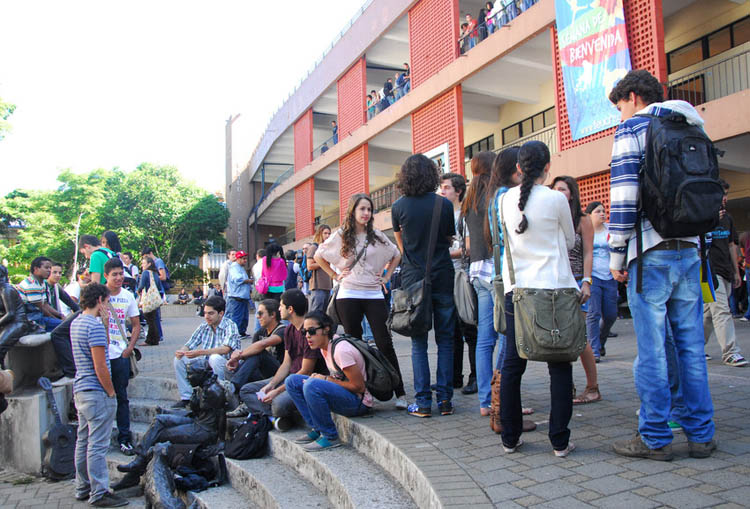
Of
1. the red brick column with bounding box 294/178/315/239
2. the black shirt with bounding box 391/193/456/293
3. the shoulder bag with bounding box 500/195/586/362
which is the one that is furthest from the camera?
Result: the red brick column with bounding box 294/178/315/239

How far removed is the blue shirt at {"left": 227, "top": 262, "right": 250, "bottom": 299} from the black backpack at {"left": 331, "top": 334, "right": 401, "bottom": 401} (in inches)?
218

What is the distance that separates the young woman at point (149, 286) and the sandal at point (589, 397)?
848 cm

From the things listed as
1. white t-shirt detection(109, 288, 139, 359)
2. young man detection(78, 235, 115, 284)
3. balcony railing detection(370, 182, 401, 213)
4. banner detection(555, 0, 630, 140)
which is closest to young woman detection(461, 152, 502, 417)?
white t-shirt detection(109, 288, 139, 359)

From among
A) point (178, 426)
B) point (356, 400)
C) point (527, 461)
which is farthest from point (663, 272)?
point (178, 426)

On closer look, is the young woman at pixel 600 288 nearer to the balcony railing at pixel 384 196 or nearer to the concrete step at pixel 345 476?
the concrete step at pixel 345 476

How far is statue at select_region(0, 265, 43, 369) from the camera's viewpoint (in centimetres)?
680

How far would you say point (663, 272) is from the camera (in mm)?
3117

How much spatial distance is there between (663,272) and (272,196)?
35208mm

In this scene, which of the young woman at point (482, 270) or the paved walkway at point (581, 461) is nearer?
the paved walkway at point (581, 461)

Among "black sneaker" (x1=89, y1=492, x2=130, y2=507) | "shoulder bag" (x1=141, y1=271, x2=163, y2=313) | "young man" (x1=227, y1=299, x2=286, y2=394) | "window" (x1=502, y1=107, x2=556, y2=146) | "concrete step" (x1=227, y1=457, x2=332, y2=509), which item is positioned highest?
"window" (x1=502, y1=107, x2=556, y2=146)

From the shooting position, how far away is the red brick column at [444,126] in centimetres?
1739

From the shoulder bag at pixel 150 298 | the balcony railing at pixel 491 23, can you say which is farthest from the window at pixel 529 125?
the shoulder bag at pixel 150 298

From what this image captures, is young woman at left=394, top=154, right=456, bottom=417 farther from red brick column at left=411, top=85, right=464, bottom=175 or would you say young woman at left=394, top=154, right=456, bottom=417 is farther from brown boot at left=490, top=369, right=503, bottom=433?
red brick column at left=411, top=85, right=464, bottom=175

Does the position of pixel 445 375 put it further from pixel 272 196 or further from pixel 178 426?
pixel 272 196
